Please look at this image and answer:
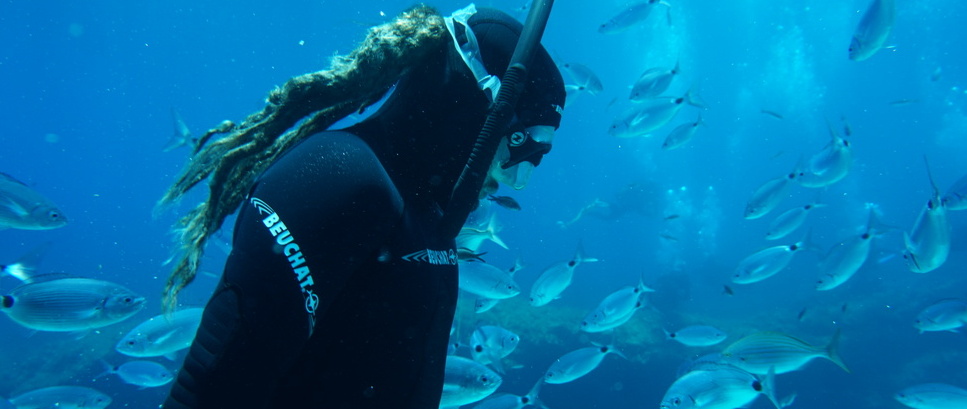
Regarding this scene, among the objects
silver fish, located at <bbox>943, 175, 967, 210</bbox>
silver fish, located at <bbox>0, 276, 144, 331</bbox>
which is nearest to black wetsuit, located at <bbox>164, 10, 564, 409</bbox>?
silver fish, located at <bbox>0, 276, 144, 331</bbox>

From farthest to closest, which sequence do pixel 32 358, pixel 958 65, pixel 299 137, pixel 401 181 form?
1. pixel 958 65
2. pixel 32 358
3. pixel 299 137
4. pixel 401 181

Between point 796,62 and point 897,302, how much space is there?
5275cm

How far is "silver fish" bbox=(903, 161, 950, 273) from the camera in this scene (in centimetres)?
557

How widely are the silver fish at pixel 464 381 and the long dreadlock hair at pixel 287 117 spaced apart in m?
2.85

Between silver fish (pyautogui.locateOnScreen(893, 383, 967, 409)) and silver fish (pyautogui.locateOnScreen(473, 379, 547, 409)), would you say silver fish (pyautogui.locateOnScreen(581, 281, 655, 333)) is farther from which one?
silver fish (pyautogui.locateOnScreen(893, 383, 967, 409))

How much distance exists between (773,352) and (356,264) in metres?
5.27

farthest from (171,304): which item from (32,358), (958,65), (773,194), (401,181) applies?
(958,65)

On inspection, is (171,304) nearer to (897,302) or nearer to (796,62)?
(897,302)

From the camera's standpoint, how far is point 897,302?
1603 cm

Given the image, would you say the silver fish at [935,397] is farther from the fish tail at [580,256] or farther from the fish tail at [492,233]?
the fish tail at [492,233]

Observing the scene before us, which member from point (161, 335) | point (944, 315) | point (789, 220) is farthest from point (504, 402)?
point (944, 315)

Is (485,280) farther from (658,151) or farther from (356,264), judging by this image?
(658,151)

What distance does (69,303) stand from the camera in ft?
13.6

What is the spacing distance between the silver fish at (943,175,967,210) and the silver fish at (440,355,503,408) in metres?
7.30
